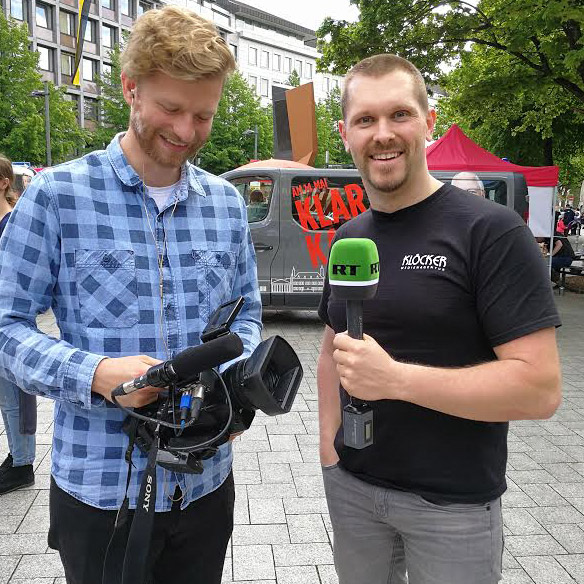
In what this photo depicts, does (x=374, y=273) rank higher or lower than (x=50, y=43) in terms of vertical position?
lower

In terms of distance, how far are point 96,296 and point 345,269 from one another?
2.26 feet

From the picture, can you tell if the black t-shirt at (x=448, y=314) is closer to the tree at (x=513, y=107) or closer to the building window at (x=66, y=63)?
the tree at (x=513, y=107)

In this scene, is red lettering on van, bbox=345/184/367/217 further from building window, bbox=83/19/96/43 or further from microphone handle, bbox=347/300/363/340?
building window, bbox=83/19/96/43

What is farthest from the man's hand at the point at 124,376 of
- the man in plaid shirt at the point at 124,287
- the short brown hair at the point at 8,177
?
the short brown hair at the point at 8,177

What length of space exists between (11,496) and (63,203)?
2.86m

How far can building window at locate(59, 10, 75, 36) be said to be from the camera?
4347 centimetres

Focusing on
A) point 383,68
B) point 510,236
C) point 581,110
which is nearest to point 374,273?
point 510,236

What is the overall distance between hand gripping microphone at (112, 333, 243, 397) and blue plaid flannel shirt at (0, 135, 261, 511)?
0.75 feet

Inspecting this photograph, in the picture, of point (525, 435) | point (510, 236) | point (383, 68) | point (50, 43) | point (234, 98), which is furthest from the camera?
point (50, 43)

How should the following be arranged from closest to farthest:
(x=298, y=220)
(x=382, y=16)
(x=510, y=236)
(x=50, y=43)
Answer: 1. (x=510, y=236)
2. (x=298, y=220)
3. (x=382, y=16)
4. (x=50, y=43)

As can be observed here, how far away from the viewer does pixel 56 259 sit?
1588mm

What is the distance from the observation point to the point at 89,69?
4572cm

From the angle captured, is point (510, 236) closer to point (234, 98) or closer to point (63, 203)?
point (63, 203)

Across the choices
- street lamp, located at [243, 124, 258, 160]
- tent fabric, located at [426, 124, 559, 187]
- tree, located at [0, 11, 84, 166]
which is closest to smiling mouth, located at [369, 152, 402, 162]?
tent fabric, located at [426, 124, 559, 187]
